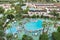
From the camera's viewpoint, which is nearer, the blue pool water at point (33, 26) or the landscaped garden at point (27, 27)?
the landscaped garden at point (27, 27)

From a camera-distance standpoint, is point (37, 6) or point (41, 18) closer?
point (41, 18)

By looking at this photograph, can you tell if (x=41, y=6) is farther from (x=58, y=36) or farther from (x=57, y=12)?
(x=58, y=36)

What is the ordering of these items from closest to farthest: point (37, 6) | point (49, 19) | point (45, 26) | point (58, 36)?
1. point (58, 36)
2. point (45, 26)
3. point (49, 19)
4. point (37, 6)

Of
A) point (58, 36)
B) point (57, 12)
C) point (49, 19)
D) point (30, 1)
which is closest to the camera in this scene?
point (58, 36)

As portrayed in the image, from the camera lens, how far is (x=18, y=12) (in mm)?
8141

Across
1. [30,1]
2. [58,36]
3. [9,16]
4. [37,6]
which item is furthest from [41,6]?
[58,36]

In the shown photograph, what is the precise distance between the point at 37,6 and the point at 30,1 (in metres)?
0.88

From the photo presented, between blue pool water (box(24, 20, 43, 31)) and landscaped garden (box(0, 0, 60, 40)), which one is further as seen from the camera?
blue pool water (box(24, 20, 43, 31))

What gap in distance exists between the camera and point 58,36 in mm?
5645

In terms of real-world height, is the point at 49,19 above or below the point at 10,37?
below

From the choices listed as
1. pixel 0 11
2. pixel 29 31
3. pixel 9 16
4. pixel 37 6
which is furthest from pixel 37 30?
pixel 37 6

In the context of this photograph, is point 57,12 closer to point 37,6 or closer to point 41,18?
point 41,18

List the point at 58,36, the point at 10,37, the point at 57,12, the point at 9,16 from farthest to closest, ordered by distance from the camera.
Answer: the point at 57,12 < the point at 9,16 < the point at 58,36 < the point at 10,37

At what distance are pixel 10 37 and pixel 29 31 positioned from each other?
1.61 meters
